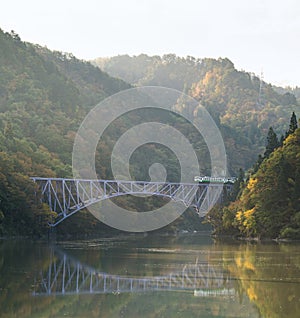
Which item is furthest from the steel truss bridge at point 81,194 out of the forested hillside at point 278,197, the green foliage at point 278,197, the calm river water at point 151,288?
the calm river water at point 151,288

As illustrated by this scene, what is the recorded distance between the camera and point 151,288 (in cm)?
2783

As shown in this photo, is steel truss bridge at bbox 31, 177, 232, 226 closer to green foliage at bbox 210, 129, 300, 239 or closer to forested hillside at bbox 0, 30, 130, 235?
forested hillside at bbox 0, 30, 130, 235

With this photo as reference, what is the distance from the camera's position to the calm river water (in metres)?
22.3

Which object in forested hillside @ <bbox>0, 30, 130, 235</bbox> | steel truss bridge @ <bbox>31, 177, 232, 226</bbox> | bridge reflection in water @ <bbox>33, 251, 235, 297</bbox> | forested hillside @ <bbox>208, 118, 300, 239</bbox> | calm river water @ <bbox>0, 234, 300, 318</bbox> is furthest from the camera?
steel truss bridge @ <bbox>31, 177, 232, 226</bbox>

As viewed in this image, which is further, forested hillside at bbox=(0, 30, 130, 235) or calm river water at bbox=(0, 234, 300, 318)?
forested hillside at bbox=(0, 30, 130, 235)

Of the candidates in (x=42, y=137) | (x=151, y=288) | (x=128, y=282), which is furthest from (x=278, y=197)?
(x=42, y=137)

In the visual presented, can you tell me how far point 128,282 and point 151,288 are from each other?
93.9 inches

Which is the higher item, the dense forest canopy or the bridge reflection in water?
the dense forest canopy

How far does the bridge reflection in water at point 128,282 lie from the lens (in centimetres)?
2705

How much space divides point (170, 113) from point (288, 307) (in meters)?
177

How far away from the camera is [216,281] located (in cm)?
3000

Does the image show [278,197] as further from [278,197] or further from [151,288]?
[151,288]

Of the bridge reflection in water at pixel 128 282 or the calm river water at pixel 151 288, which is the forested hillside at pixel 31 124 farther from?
the bridge reflection in water at pixel 128 282

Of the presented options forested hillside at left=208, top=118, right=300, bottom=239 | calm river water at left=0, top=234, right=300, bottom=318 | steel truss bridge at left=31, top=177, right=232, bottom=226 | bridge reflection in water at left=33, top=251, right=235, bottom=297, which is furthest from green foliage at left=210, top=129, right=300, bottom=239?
bridge reflection in water at left=33, top=251, right=235, bottom=297
